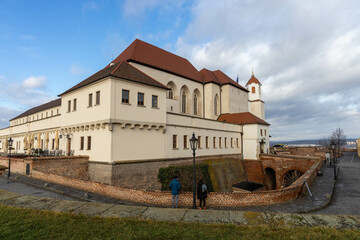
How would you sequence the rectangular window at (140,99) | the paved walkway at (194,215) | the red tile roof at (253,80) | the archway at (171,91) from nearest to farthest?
the paved walkway at (194,215)
the rectangular window at (140,99)
the archway at (171,91)
the red tile roof at (253,80)

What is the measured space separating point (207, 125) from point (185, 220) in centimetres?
2399

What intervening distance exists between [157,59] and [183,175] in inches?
675

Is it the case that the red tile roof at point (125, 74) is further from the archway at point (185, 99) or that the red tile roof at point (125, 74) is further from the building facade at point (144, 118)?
the archway at point (185, 99)

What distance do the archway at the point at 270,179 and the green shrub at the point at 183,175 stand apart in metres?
12.2

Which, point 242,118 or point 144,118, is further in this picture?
point 242,118

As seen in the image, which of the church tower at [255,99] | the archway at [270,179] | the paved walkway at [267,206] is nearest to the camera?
the paved walkway at [267,206]

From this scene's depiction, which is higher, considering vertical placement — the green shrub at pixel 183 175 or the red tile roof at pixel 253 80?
the red tile roof at pixel 253 80

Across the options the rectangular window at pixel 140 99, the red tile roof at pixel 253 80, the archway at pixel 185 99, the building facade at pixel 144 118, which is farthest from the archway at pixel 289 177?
the red tile roof at pixel 253 80

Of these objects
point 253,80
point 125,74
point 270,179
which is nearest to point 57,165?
point 125,74

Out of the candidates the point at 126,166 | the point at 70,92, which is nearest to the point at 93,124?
the point at 126,166

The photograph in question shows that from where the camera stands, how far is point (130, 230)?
546 centimetres

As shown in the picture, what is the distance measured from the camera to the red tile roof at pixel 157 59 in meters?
27.7

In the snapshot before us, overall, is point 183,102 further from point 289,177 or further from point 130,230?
point 130,230

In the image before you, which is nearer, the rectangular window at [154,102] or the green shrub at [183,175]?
the green shrub at [183,175]
